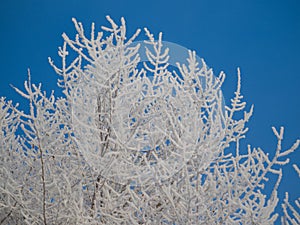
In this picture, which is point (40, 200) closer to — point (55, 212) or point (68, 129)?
point (55, 212)

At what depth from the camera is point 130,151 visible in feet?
9.96

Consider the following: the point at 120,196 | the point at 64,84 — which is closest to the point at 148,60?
the point at 64,84

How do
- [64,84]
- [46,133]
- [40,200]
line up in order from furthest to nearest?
[64,84]
[46,133]
[40,200]

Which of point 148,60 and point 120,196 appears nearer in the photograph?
point 120,196

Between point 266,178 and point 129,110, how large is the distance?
1097 mm

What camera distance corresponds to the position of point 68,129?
3453mm

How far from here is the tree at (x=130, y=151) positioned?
2.67 meters

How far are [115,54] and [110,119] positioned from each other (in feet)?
1.71

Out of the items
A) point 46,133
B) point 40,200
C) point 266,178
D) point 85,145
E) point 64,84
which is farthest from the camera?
point 64,84

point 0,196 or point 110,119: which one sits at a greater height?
point 110,119

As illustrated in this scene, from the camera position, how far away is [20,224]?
362 centimetres

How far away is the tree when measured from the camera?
8.76 feet

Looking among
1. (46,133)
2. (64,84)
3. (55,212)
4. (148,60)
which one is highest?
(148,60)

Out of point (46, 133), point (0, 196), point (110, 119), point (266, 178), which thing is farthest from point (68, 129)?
point (266, 178)
